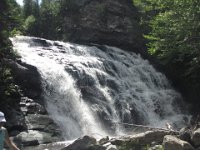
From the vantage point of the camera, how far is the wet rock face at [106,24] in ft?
131

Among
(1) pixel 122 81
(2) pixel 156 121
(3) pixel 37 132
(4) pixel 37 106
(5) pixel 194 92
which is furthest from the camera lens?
(5) pixel 194 92

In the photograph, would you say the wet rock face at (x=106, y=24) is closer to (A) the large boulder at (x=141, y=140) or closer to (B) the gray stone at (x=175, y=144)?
(A) the large boulder at (x=141, y=140)

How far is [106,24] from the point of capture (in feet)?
136

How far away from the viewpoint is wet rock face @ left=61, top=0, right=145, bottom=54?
3984 centimetres

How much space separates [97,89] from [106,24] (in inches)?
666

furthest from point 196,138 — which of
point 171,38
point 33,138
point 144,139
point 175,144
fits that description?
point 33,138

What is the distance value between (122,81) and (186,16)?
39.7 feet

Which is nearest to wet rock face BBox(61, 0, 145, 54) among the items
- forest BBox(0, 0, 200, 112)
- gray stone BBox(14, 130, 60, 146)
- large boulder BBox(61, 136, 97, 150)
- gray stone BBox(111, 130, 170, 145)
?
forest BBox(0, 0, 200, 112)

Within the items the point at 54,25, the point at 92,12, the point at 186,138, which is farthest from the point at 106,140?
the point at 54,25

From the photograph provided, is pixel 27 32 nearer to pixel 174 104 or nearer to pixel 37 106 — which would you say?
pixel 174 104

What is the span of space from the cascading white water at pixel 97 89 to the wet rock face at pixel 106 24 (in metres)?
4.74

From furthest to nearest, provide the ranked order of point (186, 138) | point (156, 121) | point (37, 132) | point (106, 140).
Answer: point (156, 121)
point (37, 132)
point (106, 140)
point (186, 138)

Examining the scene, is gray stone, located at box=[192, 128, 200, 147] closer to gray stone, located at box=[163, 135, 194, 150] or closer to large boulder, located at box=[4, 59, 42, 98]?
gray stone, located at box=[163, 135, 194, 150]

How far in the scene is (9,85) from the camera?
22.5 metres
